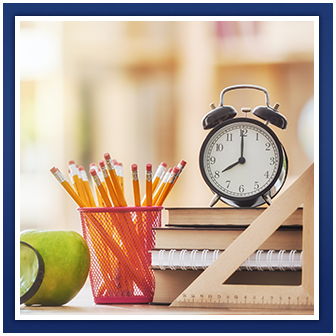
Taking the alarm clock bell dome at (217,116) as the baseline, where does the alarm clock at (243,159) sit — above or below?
below

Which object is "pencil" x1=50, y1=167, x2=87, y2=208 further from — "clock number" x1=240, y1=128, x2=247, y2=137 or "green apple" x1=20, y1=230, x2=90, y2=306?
"clock number" x1=240, y1=128, x2=247, y2=137

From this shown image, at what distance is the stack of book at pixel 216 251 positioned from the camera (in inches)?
30.3

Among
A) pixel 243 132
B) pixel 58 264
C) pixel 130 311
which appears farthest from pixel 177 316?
pixel 243 132

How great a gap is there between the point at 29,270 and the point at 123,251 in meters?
0.15

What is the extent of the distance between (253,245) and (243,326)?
0.12 meters

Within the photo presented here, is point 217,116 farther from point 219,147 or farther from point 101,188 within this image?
point 101,188

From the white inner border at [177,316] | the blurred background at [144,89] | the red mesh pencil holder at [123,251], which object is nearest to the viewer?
the white inner border at [177,316]

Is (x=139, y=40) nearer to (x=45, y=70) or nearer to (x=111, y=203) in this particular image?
(x=45, y=70)

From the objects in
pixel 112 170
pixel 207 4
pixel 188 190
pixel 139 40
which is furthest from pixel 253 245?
pixel 139 40

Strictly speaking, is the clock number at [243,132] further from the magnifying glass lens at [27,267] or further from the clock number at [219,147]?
the magnifying glass lens at [27,267]

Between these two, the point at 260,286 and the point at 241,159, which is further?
the point at 241,159

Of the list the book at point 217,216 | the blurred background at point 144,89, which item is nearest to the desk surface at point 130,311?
the book at point 217,216

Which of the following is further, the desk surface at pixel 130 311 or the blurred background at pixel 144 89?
the blurred background at pixel 144 89

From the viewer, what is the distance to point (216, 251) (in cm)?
78
